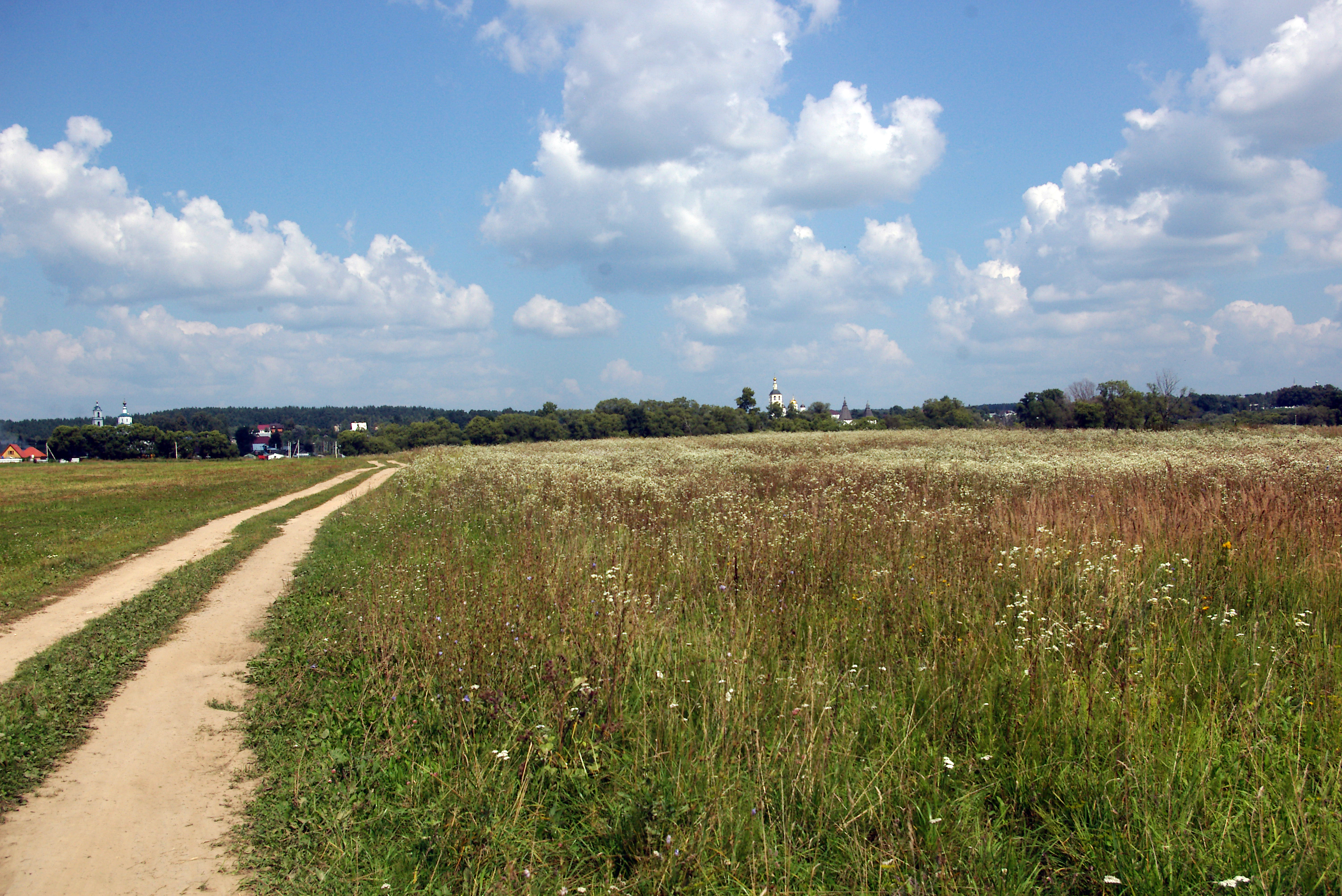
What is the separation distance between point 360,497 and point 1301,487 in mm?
24852

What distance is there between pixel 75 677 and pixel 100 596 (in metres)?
4.54

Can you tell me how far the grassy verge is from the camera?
16.7ft

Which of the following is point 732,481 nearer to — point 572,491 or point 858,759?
point 572,491

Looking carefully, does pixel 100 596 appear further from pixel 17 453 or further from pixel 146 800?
pixel 17 453

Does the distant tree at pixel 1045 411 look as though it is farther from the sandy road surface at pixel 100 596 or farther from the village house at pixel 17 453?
→ the village house at pixel 17 453

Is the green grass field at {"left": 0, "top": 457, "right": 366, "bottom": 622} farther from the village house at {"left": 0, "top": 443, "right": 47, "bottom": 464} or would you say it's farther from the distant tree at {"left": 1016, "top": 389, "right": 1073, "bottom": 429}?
the village house at {"left": 0, "top": 443, "right": 47, "bottom": 464}

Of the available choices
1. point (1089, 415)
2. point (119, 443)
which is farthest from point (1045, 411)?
point (119, 443)

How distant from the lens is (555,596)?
6363mm

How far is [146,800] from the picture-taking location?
4598 millimetres

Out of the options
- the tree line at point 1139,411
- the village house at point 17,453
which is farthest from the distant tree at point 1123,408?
the village house at point 17,453

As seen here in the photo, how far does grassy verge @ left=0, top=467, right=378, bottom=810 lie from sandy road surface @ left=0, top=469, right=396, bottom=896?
0.50 feet

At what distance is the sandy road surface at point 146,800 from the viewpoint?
3812mm

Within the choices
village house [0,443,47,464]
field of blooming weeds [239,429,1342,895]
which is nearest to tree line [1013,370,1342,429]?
field of blooming weeds [239,429,1342,895]

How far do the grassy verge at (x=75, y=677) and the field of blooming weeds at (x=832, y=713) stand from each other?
1.32 metres
